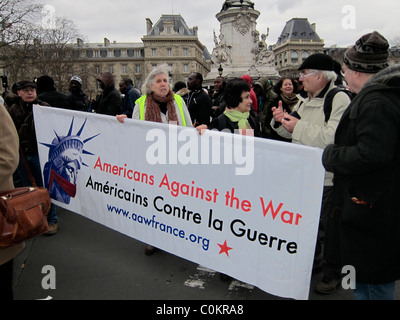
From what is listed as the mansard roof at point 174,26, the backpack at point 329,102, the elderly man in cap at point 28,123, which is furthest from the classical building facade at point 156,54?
the backpack at point 329,102

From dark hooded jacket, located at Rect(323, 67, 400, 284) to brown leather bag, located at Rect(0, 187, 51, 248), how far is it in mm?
1967

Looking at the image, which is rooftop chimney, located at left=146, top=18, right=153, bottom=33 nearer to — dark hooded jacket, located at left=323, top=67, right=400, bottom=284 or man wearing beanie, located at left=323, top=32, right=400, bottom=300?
man wearing beanie, located at left=323, top=32, right=400, bottom=300

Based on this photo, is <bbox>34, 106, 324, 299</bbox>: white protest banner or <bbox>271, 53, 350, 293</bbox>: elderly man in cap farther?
<bbox>271, 53, 350, 293</bbox>: elderly man in cap

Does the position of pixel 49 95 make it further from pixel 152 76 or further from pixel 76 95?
pixel 152 76

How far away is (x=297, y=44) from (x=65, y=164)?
8017cm

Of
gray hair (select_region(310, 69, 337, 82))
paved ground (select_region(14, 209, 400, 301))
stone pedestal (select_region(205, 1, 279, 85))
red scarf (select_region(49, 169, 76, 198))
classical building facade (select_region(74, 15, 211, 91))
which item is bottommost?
paved ground (select_region(14, 209, 400, 301))

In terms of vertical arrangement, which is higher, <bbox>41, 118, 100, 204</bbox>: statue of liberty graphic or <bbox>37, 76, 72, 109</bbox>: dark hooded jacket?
<bbox>37, 76, 72, 109</bbox>: dark hooded jacket

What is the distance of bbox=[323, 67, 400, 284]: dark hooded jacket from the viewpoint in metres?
1.76

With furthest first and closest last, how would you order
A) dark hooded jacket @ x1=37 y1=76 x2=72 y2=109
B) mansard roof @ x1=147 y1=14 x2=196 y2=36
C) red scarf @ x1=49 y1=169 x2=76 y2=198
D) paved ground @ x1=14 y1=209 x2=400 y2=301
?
1. mansard roof @ x1=147 y1=14 x2=196 y2=36
2. dark hooded jacket @ x1=37 y1=76 x2=72 y2=109
3. red scarf @ x1=49 y1=169 x2=76 y2=198
4. paved ground @ x1=14 y1=209 x2=400 y2=301

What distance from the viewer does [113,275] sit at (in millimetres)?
3350

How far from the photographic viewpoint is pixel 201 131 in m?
2.88

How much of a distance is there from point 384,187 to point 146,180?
212 cm

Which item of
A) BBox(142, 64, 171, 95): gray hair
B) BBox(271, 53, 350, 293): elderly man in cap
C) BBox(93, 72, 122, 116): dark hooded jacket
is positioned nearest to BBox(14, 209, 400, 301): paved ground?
BBox(271, 53, 350, 293): elderly man in cap
